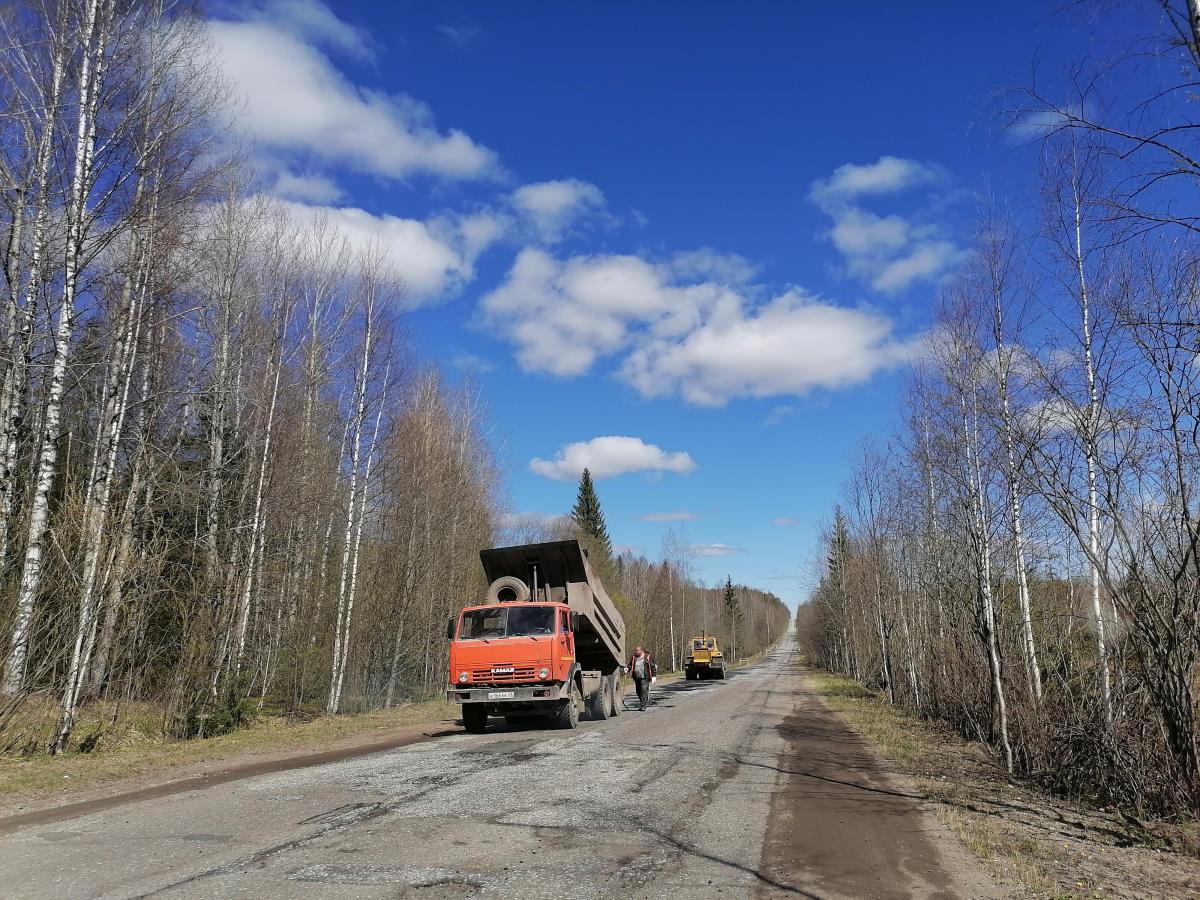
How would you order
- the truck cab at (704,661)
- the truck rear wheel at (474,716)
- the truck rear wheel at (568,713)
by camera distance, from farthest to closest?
1. the truck cab at (704,661)
2. the truck rear wheel at (568,713)
3. the truck rear wheel at (474,716)

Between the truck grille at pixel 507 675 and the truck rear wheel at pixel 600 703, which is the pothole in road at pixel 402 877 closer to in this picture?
the truck grille at pixel 507 675

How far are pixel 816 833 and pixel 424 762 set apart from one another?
5812 millimetres

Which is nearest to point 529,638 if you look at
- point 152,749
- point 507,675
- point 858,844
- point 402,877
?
point 507,675

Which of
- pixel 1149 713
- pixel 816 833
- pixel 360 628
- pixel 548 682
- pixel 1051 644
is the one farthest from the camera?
pixel 360 628

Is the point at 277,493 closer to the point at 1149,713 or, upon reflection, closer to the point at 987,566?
the point at 987,566

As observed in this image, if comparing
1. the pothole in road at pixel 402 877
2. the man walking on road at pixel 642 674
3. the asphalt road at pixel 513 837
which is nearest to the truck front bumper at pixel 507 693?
the asphalt road at pixel 513 837

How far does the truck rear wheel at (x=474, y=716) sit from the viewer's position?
14.5m

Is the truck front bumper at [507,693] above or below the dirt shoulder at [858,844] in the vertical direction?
above

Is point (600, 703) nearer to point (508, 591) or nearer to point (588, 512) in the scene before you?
point (508, 591)

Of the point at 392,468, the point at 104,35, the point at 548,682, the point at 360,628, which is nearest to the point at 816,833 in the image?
the point at 548,682

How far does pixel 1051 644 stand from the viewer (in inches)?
446

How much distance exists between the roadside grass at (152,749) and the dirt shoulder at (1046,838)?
372 inches

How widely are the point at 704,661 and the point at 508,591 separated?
2913 centimetres

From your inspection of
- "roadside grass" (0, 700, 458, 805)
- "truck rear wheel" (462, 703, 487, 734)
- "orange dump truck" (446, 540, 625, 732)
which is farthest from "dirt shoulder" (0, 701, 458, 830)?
"orange dump truck" (446, 540, 625, 732)
